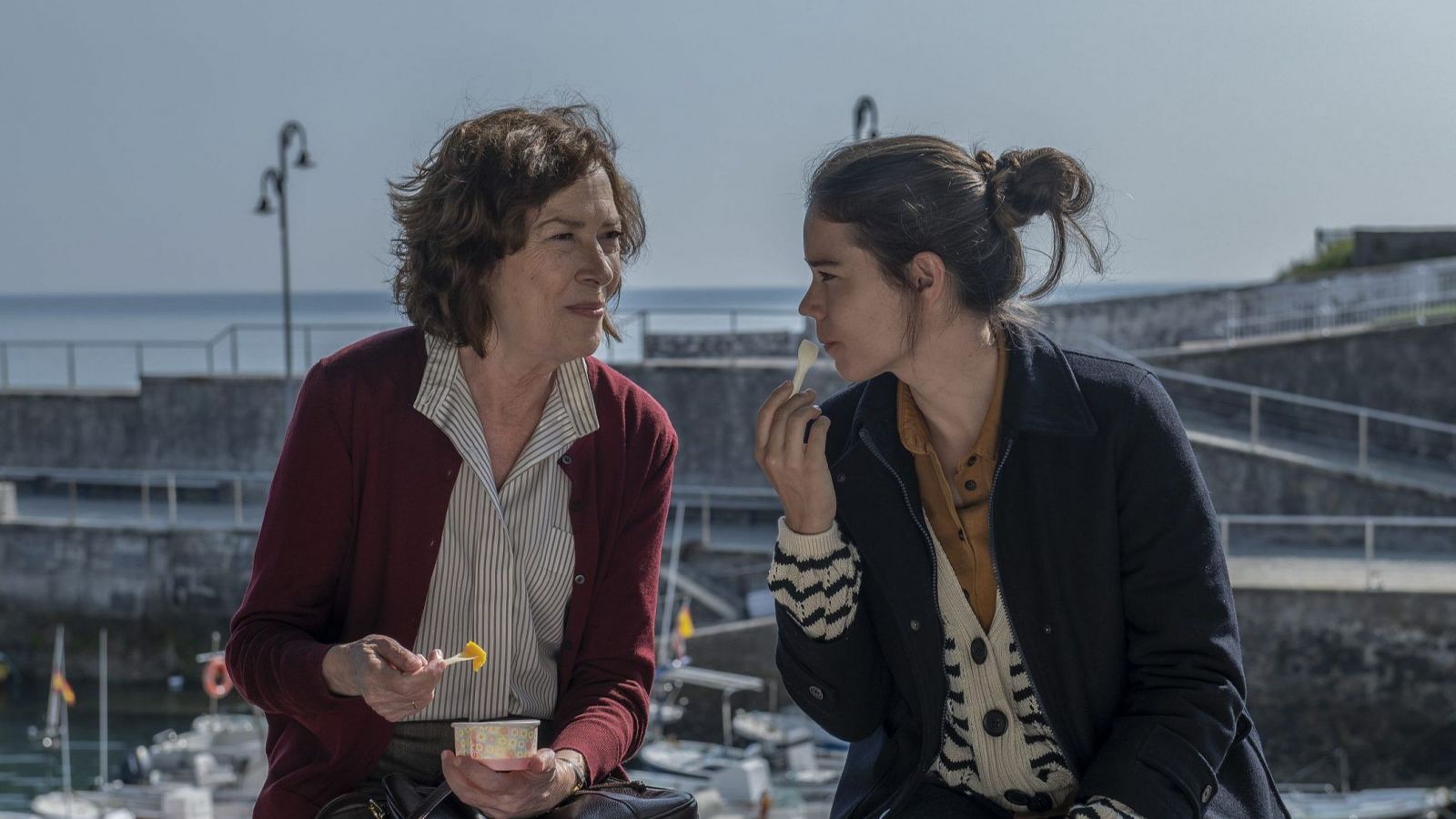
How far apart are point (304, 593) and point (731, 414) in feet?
67.0

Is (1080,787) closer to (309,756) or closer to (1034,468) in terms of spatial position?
(1034,468)

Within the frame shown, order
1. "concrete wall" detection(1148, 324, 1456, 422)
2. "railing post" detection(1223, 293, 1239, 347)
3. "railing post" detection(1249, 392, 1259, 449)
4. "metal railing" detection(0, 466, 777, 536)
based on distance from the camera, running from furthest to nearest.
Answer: "railing post" detection(1223, 293, 1239, 347) → "metal railing" detection(0, 466, 777, 536) → "concrete wall" detection(1148, 324, 1456, 422) → "railing post" detection(1249, 392, 1259, 449)

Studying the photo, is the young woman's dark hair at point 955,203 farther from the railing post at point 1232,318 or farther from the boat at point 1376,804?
the railing post at point 1232,318

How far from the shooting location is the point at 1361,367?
22.0 m

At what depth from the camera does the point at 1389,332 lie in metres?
21.7

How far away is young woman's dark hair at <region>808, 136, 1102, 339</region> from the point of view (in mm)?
3230

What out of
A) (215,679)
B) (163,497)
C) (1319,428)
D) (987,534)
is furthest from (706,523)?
(987,534)

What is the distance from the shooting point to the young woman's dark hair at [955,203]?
3.23 m

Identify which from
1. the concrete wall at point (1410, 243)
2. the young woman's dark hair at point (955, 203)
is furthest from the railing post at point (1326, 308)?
the young woman's dark hair at point (955, 203)

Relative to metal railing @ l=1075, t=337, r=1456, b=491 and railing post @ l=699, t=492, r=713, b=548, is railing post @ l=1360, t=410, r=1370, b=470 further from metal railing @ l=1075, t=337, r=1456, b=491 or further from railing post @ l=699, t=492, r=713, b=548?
railing post @ l=699, t=492, r=713, b=548

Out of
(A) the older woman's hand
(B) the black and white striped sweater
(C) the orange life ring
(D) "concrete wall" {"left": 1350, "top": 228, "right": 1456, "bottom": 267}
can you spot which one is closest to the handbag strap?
(A) the older woman's hand

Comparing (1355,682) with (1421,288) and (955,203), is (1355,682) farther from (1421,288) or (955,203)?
(955,203)

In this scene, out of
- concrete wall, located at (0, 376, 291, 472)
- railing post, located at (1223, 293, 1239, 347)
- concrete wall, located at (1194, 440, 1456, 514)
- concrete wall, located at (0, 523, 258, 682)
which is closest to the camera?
concrete wall, located at (1194, 440, 1456, 514)

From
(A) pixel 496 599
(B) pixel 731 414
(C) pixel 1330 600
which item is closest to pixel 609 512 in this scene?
(A) pixel 496 599
